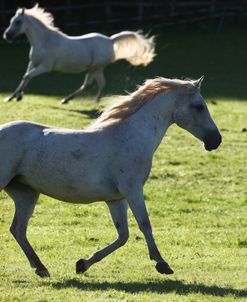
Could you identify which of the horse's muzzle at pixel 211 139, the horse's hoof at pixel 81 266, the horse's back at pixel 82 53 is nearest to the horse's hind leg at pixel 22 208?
the horse's hoof at pixel 81 266

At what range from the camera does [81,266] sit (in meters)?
8.71

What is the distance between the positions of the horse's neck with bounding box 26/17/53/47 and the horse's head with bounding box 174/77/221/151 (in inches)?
506

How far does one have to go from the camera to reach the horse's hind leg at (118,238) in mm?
8719

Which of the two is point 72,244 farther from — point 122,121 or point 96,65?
point 96,65

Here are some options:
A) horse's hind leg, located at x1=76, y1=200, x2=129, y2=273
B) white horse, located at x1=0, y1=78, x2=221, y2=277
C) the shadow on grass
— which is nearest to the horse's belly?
white horse, located at x1=0, y1=78, x2=221, y2=277

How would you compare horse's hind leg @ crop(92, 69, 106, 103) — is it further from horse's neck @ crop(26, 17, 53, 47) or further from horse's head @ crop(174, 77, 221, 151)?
horse's head @ crop(174, 77, 221, 151)

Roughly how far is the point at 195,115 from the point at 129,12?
2566 cm

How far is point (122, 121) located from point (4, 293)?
2.10 m

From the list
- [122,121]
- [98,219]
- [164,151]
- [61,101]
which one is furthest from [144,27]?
[122,121]

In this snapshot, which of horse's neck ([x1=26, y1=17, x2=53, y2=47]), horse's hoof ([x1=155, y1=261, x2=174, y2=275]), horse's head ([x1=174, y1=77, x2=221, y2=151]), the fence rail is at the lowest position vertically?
the fence rail

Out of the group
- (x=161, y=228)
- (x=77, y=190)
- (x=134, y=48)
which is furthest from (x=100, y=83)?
(x=77, y=190)

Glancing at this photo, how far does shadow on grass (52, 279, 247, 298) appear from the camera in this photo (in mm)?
7875

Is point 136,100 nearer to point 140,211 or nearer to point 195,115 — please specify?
point 195,115

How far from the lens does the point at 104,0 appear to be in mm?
34031
